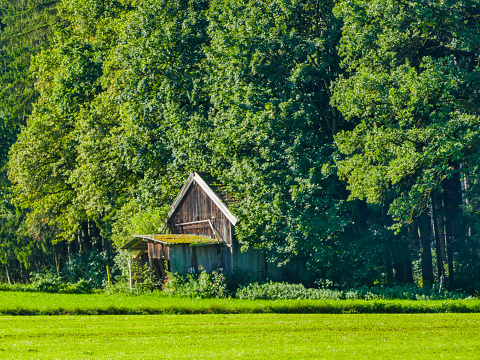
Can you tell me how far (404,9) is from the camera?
29.7 metres

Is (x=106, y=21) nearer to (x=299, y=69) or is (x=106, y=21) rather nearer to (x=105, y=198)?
(x=105, y=198)

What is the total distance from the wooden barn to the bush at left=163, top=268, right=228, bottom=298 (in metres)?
0.51

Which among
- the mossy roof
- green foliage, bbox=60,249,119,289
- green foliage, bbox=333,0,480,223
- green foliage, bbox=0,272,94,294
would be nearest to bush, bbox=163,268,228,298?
the mossy roof

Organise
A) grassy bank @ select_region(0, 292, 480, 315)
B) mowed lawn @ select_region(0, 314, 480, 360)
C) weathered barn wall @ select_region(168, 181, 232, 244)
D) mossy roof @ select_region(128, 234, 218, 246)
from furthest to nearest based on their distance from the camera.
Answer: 1. weathered barn wall @ select_region(168, 181, 232, 244)
2. mossy roof @ select_region(128, 234, 218, 246)
3. grassy bank @ select_region(0, 292, 480, 315)
4. mowed lawn @ select_region(0, 314, 480, 360)

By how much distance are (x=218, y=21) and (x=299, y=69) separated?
8011mm

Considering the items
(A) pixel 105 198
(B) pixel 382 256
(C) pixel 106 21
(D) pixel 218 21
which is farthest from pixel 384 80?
(C) pixel 106 21

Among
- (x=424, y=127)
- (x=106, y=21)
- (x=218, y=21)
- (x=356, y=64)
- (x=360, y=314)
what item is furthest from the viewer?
(x=106, y=21)

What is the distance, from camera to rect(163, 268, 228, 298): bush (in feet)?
102

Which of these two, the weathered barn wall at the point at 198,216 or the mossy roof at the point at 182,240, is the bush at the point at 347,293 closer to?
the mossy roof at the point at 182,240

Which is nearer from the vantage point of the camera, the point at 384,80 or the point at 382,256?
the point at 384,80

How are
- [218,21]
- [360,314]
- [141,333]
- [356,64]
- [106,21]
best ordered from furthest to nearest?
[106,21], [218,21], [356,64], [360,314], [141,333]

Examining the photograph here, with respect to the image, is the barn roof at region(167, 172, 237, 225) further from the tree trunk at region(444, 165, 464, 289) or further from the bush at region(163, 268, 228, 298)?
the tree trunk at region(444, 165, 464, 289)

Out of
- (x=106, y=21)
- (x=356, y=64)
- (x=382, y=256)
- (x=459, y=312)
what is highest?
(x=106, y=21)

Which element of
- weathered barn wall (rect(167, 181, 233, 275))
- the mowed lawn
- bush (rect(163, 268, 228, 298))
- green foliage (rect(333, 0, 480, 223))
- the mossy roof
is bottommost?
the mowed lawn
